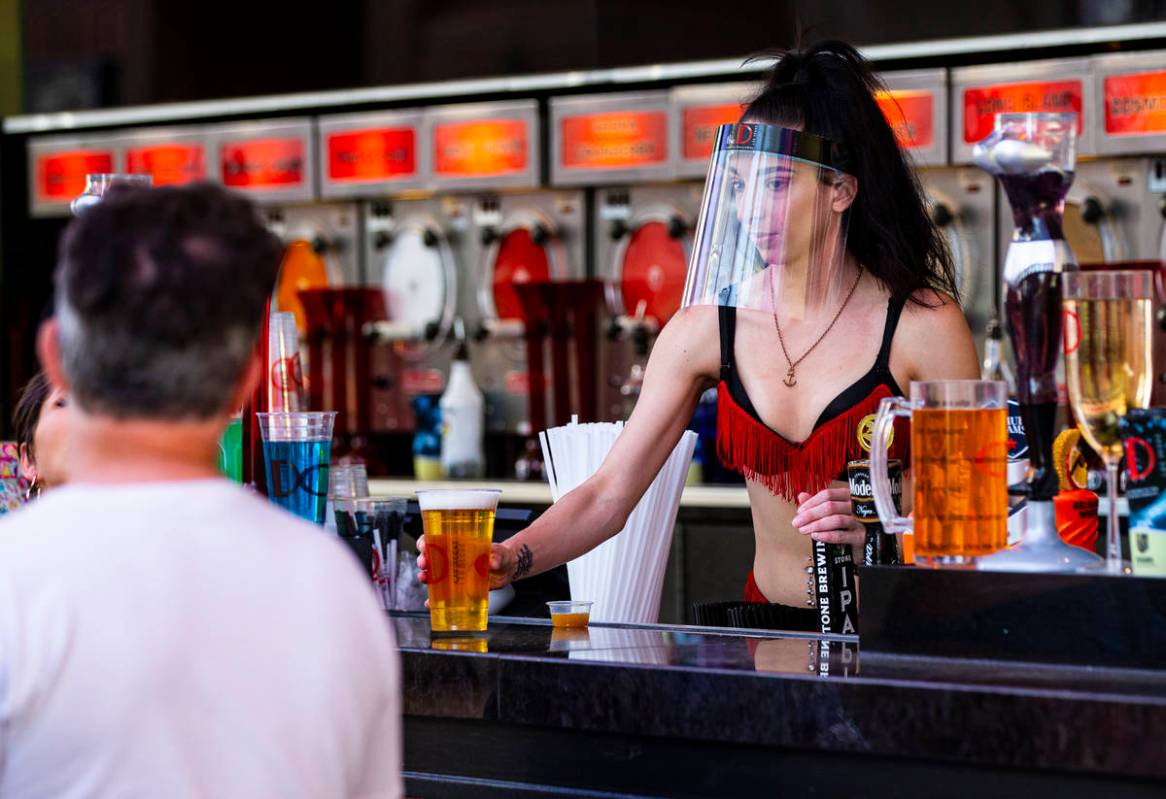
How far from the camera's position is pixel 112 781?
3.01 feet

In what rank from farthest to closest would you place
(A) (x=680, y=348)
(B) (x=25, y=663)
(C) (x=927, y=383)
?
1. (A) (x=680, y=348)
2. (C) (x=927, y=383)
3. (B) (x=25, y=663)

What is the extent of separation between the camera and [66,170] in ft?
19.5

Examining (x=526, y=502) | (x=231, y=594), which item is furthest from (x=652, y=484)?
(x=526, y=502)

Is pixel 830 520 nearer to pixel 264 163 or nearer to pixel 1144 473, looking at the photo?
pixel 1144 473

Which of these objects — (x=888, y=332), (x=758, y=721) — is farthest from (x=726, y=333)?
(x=758, y=721)

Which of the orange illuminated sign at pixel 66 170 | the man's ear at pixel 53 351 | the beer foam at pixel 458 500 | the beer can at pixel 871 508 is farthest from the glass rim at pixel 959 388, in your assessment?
the orange illuminated sign at pixel 66 170

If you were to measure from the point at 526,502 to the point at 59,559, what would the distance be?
3.86 m

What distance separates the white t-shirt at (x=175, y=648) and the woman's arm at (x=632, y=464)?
864 millimetres

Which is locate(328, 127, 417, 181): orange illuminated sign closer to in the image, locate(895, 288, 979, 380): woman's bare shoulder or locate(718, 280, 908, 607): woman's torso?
locate(718, 280, 908, 607): woman's torso

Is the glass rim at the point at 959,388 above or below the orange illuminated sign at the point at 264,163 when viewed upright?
below

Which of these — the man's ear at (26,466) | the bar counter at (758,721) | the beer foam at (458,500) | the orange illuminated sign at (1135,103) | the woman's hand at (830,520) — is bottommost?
the bar counter at (758,721)

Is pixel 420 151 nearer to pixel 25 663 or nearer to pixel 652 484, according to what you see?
pixel 652 484

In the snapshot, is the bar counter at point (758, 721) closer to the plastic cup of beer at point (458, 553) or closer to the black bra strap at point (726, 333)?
the plastic cup of beer at point (458, 553)

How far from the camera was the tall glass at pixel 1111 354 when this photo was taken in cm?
160
